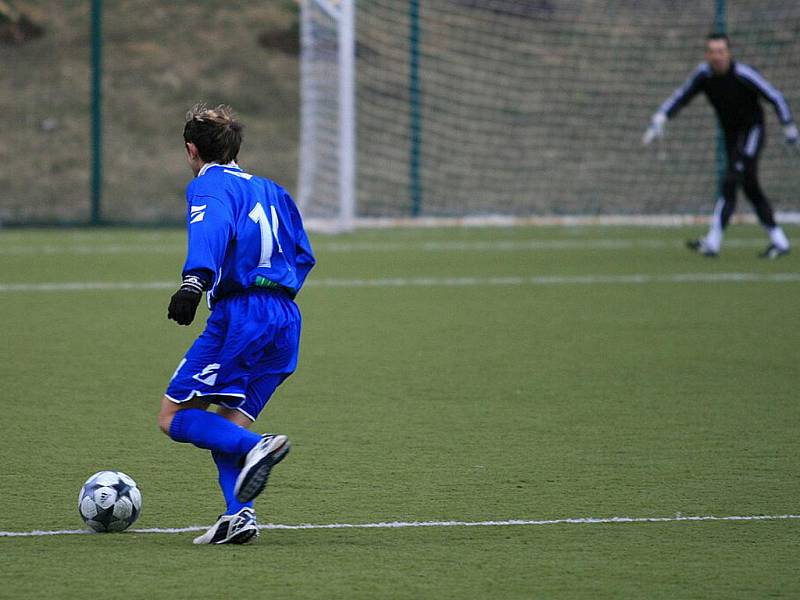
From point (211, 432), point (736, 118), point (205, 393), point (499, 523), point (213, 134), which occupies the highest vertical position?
point (736, 118)

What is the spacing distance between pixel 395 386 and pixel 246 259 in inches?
122

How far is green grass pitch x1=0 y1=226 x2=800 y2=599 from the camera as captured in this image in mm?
4195

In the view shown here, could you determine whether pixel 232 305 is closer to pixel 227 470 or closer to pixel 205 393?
pixel 205 393

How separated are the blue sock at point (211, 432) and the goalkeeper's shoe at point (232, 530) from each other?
191 millimetres

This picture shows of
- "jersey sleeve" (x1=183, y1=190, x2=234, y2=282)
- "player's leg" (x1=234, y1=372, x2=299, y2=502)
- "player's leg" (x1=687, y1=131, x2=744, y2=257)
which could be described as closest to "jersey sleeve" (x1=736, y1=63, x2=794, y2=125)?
"player's leg" (x1=687, y1=131, x2=744, y2=257)

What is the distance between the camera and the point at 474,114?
73.0 feet

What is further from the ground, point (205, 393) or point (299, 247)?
point (299, 247)

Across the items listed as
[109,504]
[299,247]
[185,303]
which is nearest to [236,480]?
[109,504]

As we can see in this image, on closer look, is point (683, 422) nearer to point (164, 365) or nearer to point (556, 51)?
point (164, 365)

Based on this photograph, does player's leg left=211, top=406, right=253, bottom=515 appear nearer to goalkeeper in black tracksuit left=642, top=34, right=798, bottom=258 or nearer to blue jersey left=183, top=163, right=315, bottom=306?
blue jersey left=183, top=163, right=315, bottom=306

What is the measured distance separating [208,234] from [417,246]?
39.0 feet

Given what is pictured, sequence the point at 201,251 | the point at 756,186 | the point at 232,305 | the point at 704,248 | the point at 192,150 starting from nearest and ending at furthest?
the point at 201,251 < the point at 232,305 < the point at 192,150 < the point at 756,186 < the point at 704,248

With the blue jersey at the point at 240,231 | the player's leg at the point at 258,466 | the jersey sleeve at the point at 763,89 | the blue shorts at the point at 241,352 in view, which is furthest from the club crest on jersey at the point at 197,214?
the jersey sleeve at the point at 763,89

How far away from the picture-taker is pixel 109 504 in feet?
15.2
